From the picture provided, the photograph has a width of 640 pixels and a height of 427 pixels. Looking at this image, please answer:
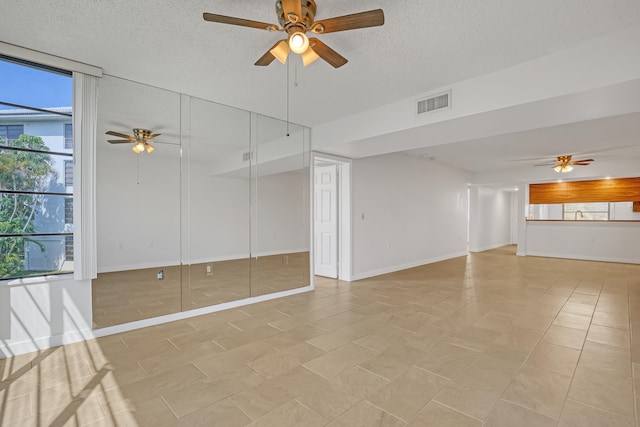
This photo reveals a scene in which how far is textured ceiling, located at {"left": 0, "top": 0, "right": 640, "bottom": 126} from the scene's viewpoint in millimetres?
2186

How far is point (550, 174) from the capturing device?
8.47 metres

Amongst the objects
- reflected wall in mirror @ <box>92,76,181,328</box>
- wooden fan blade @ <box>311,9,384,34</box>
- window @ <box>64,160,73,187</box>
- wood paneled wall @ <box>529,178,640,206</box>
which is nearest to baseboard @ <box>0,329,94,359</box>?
reflected wall in mirror @ <box>92,76,181,328</box>

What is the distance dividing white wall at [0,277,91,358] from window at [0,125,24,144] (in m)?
1.33

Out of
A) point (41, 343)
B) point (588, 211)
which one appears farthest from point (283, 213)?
point (588, 211)

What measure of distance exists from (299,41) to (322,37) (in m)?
0.64

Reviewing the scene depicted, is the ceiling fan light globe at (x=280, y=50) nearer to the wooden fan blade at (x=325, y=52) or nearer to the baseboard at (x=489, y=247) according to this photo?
the wooden fan blade at (x=325, y=52)

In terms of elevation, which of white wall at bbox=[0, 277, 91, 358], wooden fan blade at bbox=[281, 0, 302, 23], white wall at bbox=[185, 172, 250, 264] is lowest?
white wall at bbox=[0, 277, 91, 358]

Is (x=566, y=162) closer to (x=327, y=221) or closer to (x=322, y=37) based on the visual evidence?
(x=327, y=221)

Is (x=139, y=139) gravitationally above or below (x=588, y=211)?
above

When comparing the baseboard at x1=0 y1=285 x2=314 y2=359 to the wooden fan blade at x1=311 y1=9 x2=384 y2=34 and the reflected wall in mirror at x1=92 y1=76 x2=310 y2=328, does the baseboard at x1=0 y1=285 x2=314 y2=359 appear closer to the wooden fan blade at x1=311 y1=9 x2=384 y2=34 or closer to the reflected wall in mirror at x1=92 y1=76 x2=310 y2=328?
the reflected wall in mirror at x1=92 y1=76 x2=310 y2=328

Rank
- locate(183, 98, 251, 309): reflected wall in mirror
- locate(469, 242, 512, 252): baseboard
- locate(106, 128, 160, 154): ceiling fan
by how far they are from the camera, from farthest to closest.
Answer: locate(469, 242, 512, 252): baseboard < locate(183, 98, 251, 309): reflected wall in mirror < locate(106, 128, 160, 154): ceiling fan

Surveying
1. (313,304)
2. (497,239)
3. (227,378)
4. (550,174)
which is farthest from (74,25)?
(497,239)

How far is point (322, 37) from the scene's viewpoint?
8.51 feet

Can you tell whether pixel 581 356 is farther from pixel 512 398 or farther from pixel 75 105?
pixel 75 105
